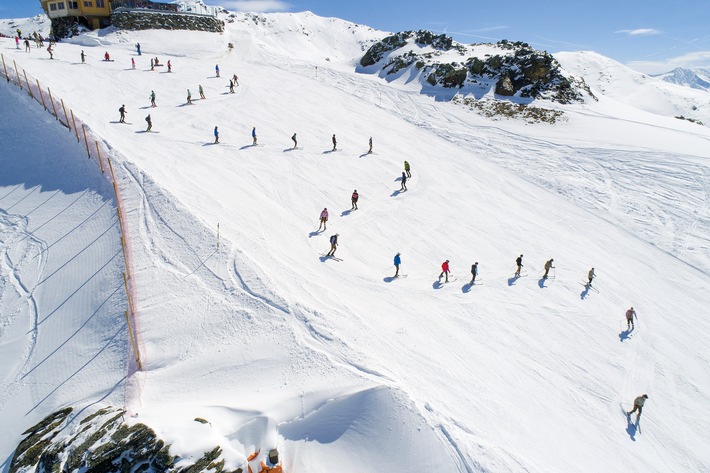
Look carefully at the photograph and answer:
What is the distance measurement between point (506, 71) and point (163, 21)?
41.4 m

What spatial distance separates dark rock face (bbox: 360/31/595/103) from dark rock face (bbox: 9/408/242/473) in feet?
139

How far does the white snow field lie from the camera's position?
9.30 metres

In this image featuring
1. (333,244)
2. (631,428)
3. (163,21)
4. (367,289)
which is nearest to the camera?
(631,428)

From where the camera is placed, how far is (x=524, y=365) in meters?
12.9

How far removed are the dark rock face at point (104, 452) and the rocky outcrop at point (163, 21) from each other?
51037mm

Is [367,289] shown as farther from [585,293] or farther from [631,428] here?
[585,293]

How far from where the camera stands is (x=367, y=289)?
15250 mm

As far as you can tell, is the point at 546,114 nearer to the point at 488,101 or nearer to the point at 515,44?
the point at 488,101

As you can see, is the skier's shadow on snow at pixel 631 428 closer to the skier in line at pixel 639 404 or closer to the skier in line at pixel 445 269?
the skier in line at pixel 639 404

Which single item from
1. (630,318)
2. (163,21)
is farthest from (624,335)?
(163,21)

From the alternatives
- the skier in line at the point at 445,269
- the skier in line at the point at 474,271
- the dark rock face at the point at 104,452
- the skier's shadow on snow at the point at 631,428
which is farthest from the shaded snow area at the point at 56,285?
the skier's shadow on snow at the point at 631,428

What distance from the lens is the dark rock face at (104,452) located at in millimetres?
7480

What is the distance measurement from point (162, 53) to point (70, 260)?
122 feet

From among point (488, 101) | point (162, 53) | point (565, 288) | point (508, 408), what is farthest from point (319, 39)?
point (508, 408)
